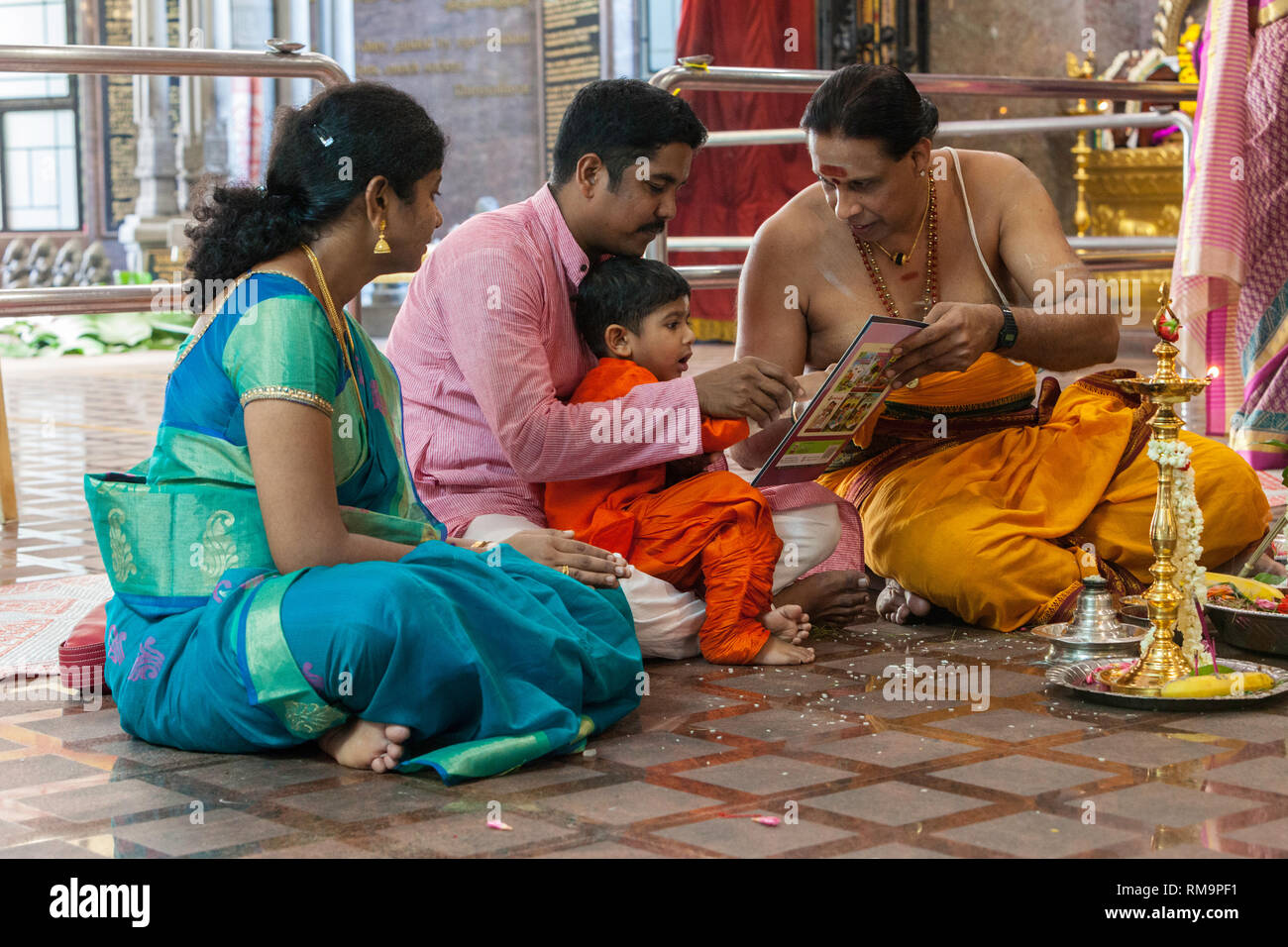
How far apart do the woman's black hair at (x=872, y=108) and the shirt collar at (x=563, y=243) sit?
0.47 metres

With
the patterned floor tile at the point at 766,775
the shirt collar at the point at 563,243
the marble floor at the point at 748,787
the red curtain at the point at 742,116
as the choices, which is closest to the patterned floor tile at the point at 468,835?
the marble floor at the point at 748,787

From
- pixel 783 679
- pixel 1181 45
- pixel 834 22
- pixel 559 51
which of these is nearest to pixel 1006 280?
pixel 783 679

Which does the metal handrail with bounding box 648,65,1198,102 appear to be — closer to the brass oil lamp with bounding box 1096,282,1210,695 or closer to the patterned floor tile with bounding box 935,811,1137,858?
the brass oil lamp with bounding box 1096,282,1210,695

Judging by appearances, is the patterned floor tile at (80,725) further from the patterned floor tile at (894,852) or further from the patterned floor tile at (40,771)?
the patterned floor tile at (894,852)

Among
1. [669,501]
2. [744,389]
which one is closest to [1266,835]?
[744,389]

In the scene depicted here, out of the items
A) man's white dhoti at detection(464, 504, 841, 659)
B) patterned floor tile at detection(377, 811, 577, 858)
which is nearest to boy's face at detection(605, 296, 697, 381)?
man's white dhoti at detection(464, 504, 841, 659)

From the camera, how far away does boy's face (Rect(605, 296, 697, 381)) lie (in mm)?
2578

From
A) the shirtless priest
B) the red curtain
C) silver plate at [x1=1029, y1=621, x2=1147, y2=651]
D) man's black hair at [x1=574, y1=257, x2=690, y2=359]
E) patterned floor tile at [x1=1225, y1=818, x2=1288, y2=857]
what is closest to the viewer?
patterned floor tile at [x1=1225, y1=818, x2=1288, y2=857]

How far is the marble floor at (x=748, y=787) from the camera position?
160 centimetres

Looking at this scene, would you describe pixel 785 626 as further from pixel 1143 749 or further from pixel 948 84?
pixel 948 84

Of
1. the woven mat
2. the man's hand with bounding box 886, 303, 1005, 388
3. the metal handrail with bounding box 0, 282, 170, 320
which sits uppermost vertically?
the metal handrail with bounding box 0, 282, 170, 320

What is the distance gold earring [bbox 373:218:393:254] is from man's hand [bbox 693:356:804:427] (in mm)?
566

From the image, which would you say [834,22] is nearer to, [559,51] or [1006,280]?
[559,51]

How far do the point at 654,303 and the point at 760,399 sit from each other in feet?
0.91
